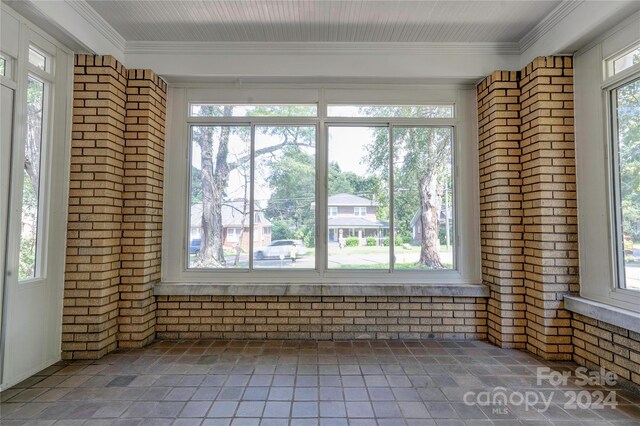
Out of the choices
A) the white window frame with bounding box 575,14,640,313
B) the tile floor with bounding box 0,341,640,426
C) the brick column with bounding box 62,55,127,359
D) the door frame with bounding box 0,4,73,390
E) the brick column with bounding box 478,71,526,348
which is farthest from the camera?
the brick column with bounding box 478,71,526,348

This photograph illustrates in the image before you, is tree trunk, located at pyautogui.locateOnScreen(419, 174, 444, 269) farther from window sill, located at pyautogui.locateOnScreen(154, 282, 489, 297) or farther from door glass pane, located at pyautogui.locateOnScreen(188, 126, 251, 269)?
door glass pane, located at pyautogui.locateOnScreen(188, 126, 251, 269)

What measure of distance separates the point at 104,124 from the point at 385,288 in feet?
10.6

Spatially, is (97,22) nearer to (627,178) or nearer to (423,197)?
(423,197)

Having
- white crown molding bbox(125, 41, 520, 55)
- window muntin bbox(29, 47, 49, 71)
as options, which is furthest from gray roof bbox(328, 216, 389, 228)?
window muntin bbox(29, 47, 49, 71)

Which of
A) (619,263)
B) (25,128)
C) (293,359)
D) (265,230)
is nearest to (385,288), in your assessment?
(293,359)

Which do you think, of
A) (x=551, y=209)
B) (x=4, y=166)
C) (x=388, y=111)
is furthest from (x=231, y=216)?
(x=551, y=209)

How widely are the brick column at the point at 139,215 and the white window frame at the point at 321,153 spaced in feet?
0.76

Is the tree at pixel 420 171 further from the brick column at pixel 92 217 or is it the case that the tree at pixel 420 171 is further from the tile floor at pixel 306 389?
the brick column at pixel 92 217

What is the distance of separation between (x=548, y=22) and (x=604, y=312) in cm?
261

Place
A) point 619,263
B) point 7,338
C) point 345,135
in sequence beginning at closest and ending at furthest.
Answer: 1. point 7,338
2. point 619,263
3. point 345,135

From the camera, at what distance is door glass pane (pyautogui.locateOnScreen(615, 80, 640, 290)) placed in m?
2.53

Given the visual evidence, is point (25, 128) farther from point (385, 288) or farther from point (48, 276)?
point (385, 288)

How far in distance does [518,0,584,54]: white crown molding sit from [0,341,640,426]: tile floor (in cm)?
309

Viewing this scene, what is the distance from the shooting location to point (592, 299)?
281 centimetres
